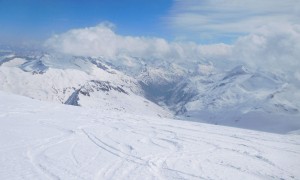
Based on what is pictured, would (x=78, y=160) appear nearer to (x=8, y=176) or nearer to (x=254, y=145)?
(x=8, y=176)

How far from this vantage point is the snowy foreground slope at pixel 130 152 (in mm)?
17578

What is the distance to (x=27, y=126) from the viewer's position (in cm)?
2953

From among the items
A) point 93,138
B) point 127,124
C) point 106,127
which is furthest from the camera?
point 127,124

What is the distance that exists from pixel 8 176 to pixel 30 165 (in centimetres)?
203

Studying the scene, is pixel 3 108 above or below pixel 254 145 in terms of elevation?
above

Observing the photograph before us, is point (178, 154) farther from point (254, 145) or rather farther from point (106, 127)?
point (106, 127)

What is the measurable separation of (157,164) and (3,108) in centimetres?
2594

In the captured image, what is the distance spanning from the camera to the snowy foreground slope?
17.6 m

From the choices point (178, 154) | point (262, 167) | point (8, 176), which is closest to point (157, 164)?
point (178, 154)

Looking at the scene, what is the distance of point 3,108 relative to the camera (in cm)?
3872

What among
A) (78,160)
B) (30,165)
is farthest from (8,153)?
(78,160)

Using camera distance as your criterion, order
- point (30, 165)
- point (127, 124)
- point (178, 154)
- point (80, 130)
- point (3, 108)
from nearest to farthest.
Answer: point (30, 165), point (178, 154), point (80, 130), point (127, 124), point (3, 108)

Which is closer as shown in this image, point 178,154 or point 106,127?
point 178,154

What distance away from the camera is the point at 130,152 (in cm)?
2189
